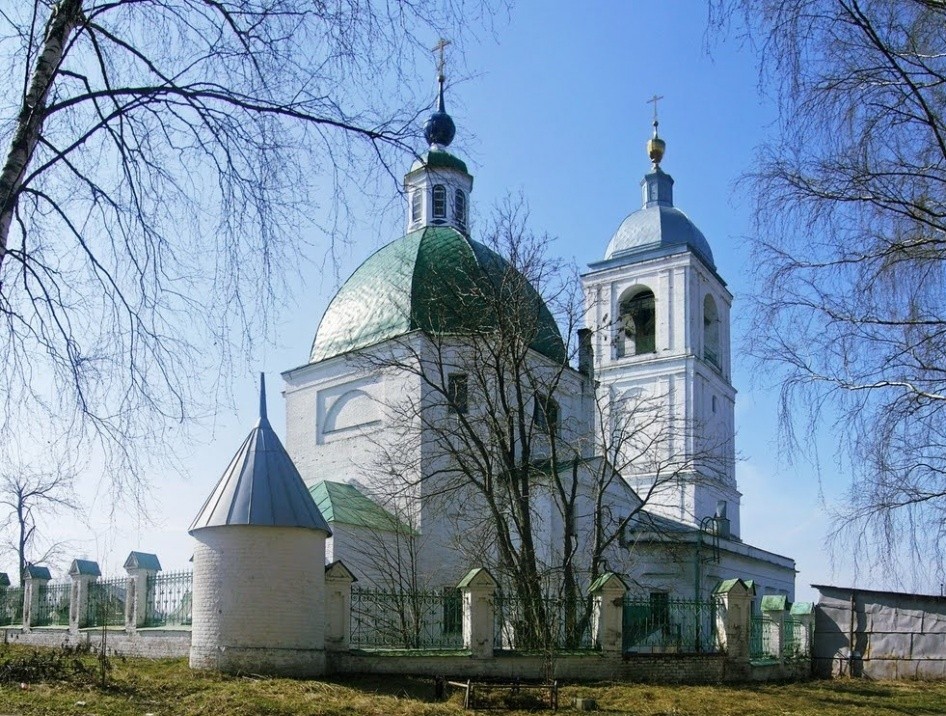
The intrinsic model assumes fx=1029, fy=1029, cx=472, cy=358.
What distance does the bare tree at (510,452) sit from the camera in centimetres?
1712

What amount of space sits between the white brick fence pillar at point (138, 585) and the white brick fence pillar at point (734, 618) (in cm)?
911

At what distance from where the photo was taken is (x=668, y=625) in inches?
666

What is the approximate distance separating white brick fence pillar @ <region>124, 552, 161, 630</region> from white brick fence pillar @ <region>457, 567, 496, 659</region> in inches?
217

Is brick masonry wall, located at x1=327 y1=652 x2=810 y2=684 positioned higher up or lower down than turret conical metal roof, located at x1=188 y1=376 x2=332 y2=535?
lower down

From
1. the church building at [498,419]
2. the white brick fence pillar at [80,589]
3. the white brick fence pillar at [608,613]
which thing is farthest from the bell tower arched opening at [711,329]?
the white brick fence pillar at [80,589]

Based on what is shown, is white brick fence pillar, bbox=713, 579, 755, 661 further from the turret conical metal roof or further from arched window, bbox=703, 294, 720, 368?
arched window, bbox=703, 294, 720, 368

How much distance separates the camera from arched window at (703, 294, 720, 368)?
34812 mm

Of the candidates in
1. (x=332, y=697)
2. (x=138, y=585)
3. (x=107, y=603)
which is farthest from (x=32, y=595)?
(x=332, y=697)

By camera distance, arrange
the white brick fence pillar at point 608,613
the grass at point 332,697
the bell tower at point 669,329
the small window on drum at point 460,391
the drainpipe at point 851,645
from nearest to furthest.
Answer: the grass at point 332,697 → the white brick fence pillar at point 608,613 → the small window on drum at point 460,391 → the drainpipe at point 851,645 → the bell tower at point 669,329

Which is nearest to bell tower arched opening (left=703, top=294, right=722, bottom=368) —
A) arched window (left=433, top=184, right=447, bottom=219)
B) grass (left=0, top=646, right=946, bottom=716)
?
arched window (left=433, top=184, right=447, bottom=219)

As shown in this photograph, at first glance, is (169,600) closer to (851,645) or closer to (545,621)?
(545,621)

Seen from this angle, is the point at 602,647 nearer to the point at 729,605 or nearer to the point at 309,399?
the point at 729,605

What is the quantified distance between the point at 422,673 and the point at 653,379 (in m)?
21.1

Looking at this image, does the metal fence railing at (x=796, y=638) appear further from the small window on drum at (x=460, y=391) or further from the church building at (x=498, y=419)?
the small window on drum at (x=460, y=391)
